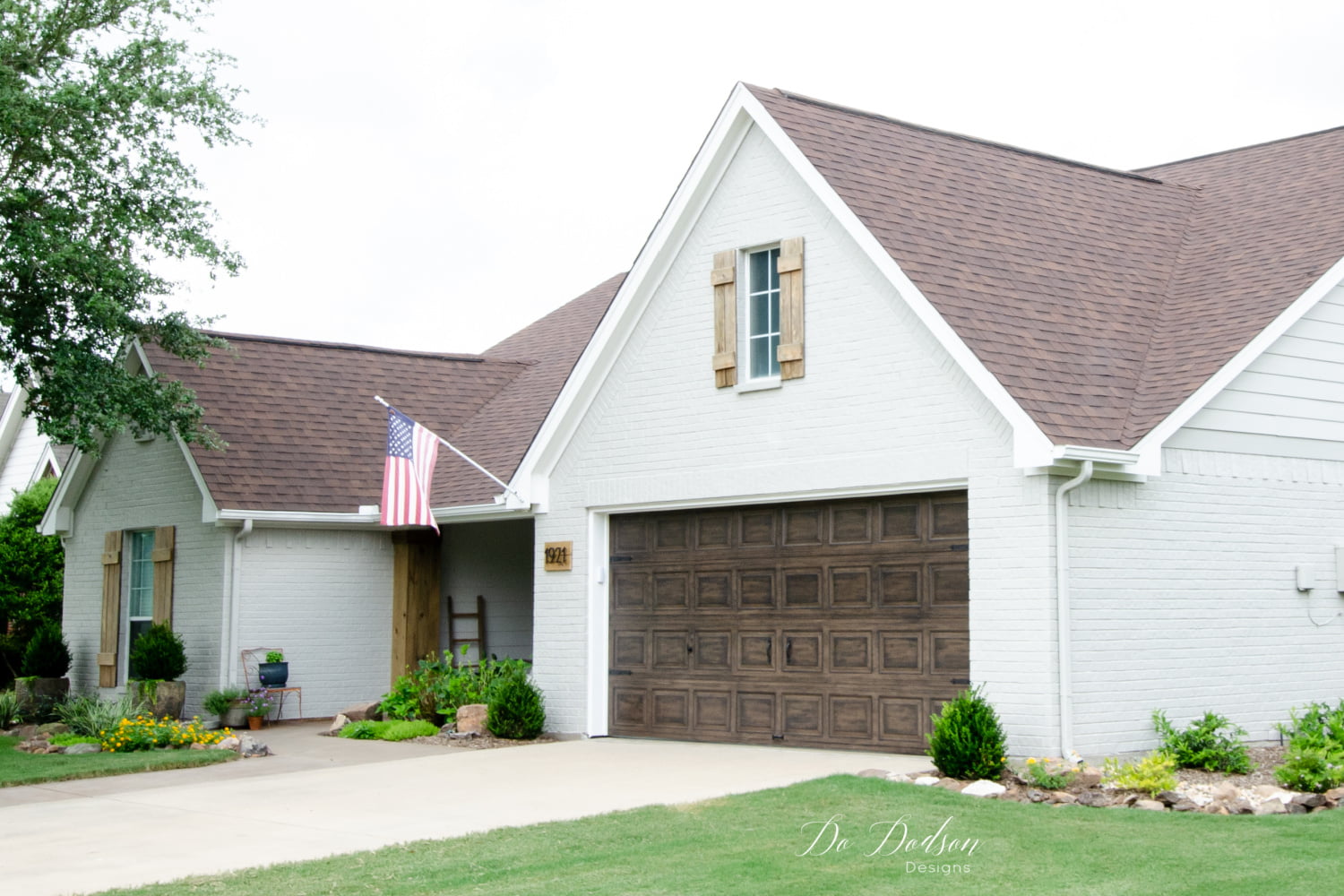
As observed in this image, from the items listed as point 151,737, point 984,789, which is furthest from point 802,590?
point 151,737

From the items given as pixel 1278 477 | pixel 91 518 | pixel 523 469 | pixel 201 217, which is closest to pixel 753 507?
pixel 523 469

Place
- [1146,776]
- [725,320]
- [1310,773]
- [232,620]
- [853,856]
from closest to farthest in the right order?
[853,856]
[1146,776]
[1310,773]
[725,320]
[232,620]

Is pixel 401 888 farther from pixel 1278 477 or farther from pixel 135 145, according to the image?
pixel 135 145

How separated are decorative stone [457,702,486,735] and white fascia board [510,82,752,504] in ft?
7.58

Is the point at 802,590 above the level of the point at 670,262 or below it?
below

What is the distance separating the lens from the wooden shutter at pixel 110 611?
70.2 ft

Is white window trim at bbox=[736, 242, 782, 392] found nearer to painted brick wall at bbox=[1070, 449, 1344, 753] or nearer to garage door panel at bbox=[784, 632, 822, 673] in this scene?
garage door panel at bbox=[784, 632, 822, 673]

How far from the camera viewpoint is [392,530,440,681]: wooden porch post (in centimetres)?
2058

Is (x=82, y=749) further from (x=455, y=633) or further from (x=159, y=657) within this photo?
(x=455, y=633)

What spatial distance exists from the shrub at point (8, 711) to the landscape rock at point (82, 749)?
12.7 feet

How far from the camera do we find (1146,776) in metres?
11.2

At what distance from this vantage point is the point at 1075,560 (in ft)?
42.9

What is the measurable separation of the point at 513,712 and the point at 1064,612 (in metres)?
6.28

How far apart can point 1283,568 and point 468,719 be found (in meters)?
8.39
